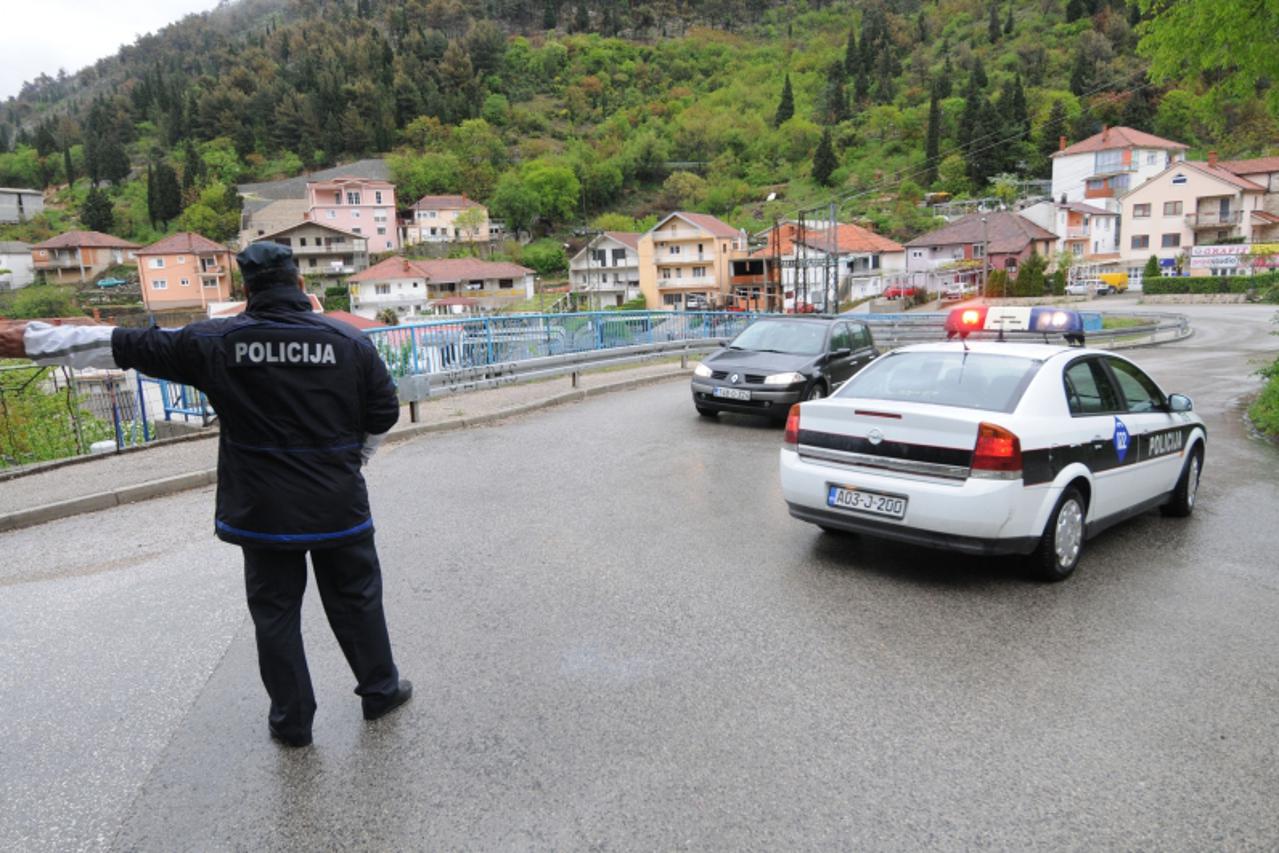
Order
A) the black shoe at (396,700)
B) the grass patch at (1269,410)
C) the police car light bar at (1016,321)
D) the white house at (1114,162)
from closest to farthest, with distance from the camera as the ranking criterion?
the black shoe at (396,700)
the police car light bar at (1016,321)
the grass patch at (1269,410)
the white house at (1114,162)

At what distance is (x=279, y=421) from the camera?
323 centimetres

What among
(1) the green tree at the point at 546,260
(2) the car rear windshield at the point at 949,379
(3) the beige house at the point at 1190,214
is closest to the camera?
(2) the car rear windshield at the point at 949,379

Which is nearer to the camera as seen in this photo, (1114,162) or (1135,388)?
(1135,388)

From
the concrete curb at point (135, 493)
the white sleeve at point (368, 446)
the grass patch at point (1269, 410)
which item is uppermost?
the white sleeve at point (368, 446)

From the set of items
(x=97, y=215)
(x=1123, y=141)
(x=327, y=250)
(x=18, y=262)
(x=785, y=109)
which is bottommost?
(x=327, y=250)

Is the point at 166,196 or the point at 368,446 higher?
the point at 166,196

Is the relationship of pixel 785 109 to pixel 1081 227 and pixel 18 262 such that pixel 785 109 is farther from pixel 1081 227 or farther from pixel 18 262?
pixel 18 262

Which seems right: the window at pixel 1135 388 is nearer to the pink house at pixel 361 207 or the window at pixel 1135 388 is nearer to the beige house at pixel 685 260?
the beige house at pixel 685 260

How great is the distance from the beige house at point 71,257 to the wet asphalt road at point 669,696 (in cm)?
10604

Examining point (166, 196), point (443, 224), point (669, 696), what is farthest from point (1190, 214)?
point (166, 196)

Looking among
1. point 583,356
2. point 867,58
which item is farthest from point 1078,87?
point 583,356

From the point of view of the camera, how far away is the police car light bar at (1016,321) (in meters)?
8.59

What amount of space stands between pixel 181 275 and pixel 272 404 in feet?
302

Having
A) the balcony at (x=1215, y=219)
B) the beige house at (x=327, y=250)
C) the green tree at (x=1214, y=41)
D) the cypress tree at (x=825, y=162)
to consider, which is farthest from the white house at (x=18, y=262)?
the balcony at (x=1215, y=219)
